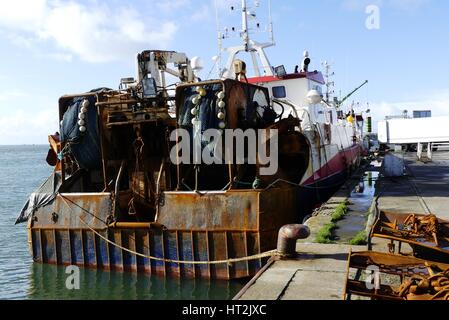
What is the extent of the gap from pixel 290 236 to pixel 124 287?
4.38 meters

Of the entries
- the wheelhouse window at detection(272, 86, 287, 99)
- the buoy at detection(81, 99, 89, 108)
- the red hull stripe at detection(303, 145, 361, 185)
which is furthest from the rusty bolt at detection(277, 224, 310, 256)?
the wheelhouse window at detection(272, 86, 287, 99)

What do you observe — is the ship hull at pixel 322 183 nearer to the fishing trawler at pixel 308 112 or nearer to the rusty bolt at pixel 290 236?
the fishing trawler at pixel 308 112

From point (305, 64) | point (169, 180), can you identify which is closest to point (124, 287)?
point (169, 180)

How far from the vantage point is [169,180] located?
34.6 ft

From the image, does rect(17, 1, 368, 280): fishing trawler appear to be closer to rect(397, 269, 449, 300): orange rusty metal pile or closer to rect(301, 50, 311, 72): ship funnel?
rect(397, 269, 449, 300): orange rusty metal pile

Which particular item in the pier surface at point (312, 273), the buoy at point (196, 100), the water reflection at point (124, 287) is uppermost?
the buoy at point (196, 100)

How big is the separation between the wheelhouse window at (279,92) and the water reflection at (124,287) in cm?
885

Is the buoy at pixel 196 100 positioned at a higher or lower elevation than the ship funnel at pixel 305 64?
lower

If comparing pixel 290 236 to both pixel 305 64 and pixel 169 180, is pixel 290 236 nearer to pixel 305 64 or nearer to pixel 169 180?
pixel 169 180

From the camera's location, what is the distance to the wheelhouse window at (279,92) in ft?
52.8

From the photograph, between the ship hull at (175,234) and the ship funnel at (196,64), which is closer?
the ship hull at (175,234)

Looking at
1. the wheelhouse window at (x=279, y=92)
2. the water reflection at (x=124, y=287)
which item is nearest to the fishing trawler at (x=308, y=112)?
the wheelhouse window at (x=279, y=92)

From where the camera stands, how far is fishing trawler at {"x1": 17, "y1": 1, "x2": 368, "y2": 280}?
29.9 feet

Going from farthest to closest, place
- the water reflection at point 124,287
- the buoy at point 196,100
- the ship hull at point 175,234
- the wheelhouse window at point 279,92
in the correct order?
Result: the wheelhouse window at point 279,92
the buoy at point 196,100
the ship hull at point 175,234
the water reflection at point 124,287
